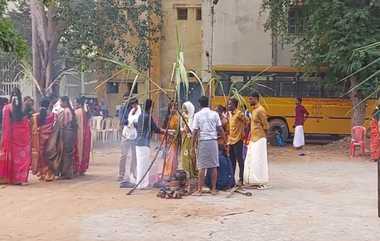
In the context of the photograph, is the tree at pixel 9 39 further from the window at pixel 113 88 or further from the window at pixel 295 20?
the window at pixel 113 88

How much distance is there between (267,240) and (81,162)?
657cm

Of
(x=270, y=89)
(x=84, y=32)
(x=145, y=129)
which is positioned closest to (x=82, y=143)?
(x=145, y=129)

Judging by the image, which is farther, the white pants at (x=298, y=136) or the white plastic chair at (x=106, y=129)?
the white plastic chair at (x=106, y=129)

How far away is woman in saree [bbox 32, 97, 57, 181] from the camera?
40.4ft

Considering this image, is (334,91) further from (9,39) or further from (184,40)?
(9,39)

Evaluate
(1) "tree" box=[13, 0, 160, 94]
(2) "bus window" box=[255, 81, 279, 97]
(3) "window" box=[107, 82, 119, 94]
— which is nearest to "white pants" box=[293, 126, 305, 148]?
(2) "bus window" box=[255, 81, 279, 97]

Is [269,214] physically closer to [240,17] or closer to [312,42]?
[312,42]

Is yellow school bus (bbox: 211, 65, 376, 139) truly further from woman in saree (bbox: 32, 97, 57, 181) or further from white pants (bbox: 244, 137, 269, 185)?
white pants (bbox: 244, 137, 269, 185)

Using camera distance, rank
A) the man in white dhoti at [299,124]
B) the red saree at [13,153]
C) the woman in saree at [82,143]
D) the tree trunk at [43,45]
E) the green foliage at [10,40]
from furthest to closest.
→ the tree trunk at [43,45]
the man in white dhoti at [299,124]
the woman in saree at [82,143]
the red saree at [13,153]
the green foliage at [10,40]

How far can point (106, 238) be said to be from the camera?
7.37 meters

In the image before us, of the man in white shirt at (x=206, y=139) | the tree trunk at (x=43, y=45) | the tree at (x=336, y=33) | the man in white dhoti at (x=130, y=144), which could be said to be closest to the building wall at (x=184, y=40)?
the tree trunk at (x=43, y=45)

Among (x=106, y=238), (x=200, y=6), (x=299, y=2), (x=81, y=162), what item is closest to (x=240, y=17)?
(x=200, y=6)

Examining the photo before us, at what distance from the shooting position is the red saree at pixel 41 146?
40.4 ft

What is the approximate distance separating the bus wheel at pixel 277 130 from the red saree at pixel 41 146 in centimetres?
1063
